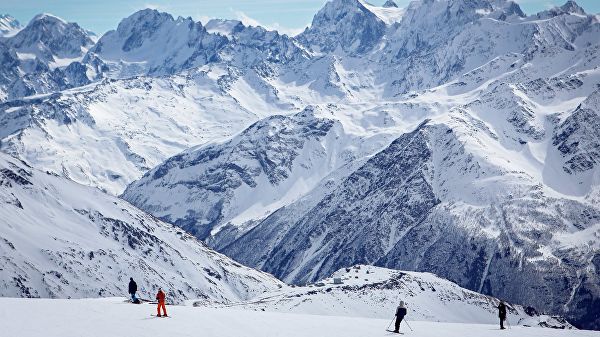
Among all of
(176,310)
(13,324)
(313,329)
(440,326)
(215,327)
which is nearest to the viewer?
(13,324)

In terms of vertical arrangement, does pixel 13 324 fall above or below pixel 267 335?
above

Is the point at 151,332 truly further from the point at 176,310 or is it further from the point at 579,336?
the point at 579,336

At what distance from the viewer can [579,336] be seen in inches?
3219

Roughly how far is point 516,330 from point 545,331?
10.0 ft

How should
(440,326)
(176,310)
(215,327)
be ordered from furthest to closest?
(440,326) → (176,310) → (215,327)

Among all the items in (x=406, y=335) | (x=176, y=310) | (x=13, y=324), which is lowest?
(x=406, y=335)

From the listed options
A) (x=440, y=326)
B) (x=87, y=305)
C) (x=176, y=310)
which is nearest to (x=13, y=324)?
(x=87, y=305)

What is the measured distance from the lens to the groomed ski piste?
6397 centimetres

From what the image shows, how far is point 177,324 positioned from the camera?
6906 cm

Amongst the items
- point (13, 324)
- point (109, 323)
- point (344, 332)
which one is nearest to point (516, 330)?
point (344, 332)

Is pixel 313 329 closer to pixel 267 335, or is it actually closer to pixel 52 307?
pixel 267 335

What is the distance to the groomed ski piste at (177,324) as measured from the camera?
64.0 meters

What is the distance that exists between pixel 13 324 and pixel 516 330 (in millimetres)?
52116

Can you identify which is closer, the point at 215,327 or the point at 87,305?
the point at 215,327
